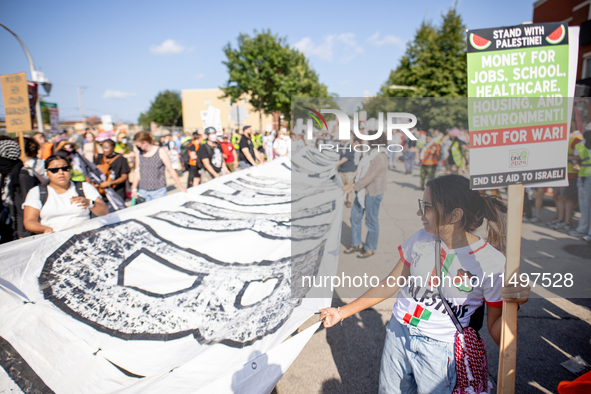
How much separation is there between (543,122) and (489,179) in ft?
1.20

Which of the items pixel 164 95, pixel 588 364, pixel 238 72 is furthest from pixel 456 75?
pixel 164 95

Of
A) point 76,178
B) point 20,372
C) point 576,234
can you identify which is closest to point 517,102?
point 20,372

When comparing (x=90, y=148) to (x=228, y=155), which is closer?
(x=90, y=148)

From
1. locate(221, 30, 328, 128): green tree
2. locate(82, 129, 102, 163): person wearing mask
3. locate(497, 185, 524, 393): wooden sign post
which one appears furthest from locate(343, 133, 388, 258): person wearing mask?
locate(221, 30, 328, 128): green tree

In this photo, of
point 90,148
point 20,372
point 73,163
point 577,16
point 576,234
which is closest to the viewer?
point 20,372

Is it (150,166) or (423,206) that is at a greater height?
(150,166)

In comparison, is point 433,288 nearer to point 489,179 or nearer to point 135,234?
point 489,179

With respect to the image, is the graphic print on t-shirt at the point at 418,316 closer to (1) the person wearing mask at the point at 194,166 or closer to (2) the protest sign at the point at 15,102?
(1) the person wearing mask at the point at 194,166

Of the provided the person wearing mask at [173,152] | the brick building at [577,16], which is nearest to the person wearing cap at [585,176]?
the brick building at [577,16]

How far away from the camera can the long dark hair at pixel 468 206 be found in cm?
154

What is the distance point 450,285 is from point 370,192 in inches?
130

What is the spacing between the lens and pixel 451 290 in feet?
5.05

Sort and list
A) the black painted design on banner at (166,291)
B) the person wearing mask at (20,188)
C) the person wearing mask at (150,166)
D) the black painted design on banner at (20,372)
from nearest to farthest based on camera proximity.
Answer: the black painted design on banner at (20,372) < the black painted design on banner at (166,291) < the person wearing mask at (20,188) < the person wearing mask at (150,166)

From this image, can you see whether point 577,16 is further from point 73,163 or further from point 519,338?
point 73,163
